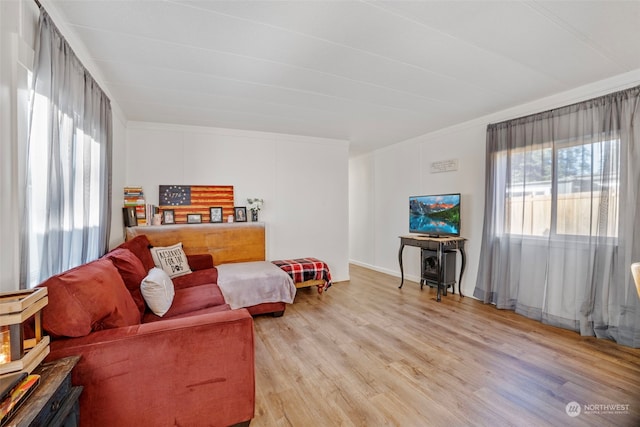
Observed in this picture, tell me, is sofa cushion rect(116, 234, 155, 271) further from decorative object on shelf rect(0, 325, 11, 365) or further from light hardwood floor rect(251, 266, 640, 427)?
decorative object on shelf rect(0, 325, 11, 365)

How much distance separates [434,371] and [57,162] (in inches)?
115

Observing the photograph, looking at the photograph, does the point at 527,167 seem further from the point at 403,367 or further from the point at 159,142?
the point at 159,142

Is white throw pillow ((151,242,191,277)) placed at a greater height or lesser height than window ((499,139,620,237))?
lesser

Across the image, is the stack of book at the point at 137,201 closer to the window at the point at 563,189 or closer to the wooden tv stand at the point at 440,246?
the wooden tv stand at the point at 440,246

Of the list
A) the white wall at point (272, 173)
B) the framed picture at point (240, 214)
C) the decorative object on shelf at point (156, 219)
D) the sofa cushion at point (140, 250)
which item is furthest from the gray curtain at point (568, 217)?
the decorative object on shelf at point (156, 219)

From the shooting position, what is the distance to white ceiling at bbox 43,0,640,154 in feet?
5.72

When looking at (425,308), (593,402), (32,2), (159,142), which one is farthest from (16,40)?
(425,308)

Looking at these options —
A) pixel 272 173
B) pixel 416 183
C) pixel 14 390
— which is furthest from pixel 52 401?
pixel 416 183

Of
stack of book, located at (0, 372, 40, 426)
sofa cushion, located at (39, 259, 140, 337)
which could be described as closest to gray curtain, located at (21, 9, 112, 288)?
sofa cushion, located at (39, 259, 140, 337)

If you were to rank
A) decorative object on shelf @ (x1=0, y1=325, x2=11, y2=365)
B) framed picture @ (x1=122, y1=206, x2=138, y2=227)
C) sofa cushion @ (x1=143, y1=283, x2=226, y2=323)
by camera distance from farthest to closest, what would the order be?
framed picture @ (x1=122, y1=206, x2=138, y2=227)
sofa cushion @ (x1=143, y1=283, x2=226, y2=323)
decorative object on shelf @ (x1=0, y1=325, x2=11, y2=365)

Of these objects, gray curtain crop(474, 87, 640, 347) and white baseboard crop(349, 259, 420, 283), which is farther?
white baseboard crop(349, 259, 420, 283)

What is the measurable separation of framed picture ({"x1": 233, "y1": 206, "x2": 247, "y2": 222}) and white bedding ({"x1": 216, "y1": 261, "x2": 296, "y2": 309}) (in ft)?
3.34

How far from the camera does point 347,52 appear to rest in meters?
2.19

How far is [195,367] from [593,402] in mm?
2511
